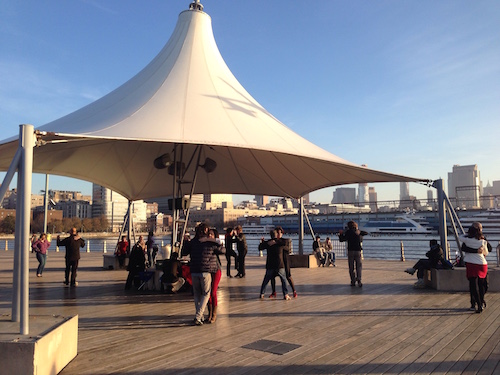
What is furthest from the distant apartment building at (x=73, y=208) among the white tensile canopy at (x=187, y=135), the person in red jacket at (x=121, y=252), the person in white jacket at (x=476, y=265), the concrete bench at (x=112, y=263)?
the person in white jacket at (x=476, y=265)

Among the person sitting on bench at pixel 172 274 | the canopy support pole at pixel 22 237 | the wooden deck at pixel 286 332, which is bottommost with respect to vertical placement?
the wooden deck at pixel 286 332

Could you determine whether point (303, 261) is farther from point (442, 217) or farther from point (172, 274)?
point (172, 274)

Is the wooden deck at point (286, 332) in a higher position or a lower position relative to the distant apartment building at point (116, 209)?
lower

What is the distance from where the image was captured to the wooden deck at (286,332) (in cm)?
394

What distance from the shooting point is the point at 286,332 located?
17.3ft

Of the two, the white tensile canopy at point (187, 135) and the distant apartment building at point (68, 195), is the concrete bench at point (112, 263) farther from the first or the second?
the distant apartment building at point (68, 195)

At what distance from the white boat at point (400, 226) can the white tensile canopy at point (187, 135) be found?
46.1 m

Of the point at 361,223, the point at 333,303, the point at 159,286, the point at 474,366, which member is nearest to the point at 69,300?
the point at 159,286

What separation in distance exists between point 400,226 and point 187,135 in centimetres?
5522

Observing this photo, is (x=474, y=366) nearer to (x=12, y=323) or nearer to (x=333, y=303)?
(x=333, y=303)

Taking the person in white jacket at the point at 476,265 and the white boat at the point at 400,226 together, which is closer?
the person in white jacket at the point at 476,265

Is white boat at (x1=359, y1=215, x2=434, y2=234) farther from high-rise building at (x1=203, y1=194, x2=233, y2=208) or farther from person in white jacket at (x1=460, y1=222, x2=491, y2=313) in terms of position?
person in white jacket at (x1=460, y1=222, x2=491, y2=313)

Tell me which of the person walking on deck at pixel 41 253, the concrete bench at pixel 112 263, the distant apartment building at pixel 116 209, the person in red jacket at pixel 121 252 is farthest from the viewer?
the distant apartment building at pixel 116 209

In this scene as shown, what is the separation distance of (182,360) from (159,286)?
5.01 m
